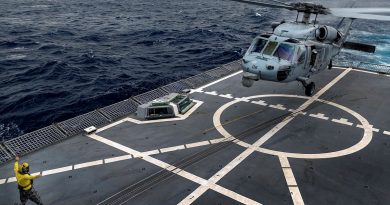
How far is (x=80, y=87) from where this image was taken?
3134 centimetres

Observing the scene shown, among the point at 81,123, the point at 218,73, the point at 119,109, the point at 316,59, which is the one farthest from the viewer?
the point at 218,73

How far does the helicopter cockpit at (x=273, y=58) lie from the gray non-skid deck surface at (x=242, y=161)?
2.74 metres

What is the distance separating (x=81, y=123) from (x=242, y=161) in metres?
9.48

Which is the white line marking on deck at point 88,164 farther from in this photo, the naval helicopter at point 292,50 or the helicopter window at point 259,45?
the helicopter window at point 259,45

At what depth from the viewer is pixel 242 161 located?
1515 cm

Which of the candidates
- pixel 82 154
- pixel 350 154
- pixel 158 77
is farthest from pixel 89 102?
pixel 350 154

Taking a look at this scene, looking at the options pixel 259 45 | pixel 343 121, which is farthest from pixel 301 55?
pixel 343 121

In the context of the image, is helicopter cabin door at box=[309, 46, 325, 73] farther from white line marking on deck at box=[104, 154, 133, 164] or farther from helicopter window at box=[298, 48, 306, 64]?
white line marking on deck at box=[104, 154, 133, 164]

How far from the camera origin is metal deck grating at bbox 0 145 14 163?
607 inches

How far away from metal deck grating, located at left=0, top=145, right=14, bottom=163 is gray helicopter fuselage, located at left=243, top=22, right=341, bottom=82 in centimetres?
1295

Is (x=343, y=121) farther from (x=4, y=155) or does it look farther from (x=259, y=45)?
(x=4, y=155)

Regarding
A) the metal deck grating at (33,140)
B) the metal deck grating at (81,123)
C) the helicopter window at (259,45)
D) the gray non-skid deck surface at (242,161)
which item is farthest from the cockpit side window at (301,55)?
the metal deck grating at (33,140)

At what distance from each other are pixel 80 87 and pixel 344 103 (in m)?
23.1

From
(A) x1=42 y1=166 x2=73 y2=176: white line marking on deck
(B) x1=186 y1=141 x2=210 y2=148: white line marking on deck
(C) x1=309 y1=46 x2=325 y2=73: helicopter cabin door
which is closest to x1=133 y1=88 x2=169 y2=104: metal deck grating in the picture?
(B) x1=186 y1=141 x2=210 y2=148: white line marking on deck
